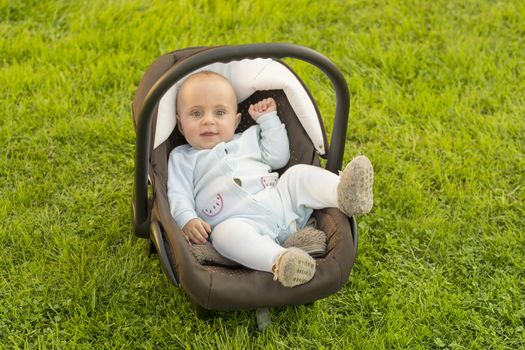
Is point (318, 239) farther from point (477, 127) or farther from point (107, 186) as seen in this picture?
point (477, 127)

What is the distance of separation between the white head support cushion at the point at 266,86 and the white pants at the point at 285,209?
0.64ft

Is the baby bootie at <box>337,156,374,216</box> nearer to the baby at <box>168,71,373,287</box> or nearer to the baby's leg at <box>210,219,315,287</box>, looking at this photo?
the baby at <box>168,71,373,287</box>

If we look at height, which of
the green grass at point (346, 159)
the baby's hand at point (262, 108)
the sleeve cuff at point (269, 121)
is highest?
the baby's hand at point (262, 108)

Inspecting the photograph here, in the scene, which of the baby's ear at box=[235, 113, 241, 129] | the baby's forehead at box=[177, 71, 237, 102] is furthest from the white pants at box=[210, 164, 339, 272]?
the baby's forehead at box=[177, 71, 237, 102]

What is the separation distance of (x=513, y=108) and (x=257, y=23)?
165 cm

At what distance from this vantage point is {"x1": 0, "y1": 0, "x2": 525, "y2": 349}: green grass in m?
3.15

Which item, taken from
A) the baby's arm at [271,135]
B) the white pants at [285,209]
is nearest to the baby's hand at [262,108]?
the baby's arm at [271,135]

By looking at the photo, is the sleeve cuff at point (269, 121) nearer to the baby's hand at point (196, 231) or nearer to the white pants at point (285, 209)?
the white pants at point (285, 209)

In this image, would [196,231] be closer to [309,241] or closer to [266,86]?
[309,241]

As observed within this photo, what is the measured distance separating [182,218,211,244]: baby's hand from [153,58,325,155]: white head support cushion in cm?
41

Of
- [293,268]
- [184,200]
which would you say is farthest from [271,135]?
[293,268]

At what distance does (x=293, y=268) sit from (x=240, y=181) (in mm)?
668

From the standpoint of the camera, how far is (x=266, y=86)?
3.47 m

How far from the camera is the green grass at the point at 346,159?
315cm
